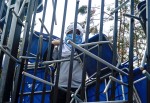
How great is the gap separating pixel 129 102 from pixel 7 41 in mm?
989

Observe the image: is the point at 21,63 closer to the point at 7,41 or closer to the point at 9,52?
the point at 9,52

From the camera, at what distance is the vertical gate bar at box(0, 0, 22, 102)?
156 centimetres

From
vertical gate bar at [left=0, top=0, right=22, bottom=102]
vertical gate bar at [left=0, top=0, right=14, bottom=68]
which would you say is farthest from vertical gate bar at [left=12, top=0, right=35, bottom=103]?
vertical gate bar at [left=0, top=0, right=14, bottom=68]

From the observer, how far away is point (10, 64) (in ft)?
5.28

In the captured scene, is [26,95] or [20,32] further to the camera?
[26,95]

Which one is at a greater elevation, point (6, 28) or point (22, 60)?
point (6, 28)

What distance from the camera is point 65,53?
2781 millimetres

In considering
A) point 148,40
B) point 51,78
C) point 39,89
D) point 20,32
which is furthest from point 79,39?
point 148,40

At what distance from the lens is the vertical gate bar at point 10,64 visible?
156 centimetres

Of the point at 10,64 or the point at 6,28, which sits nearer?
the point at 10,64

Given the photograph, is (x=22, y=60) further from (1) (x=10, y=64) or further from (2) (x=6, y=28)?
(2) (x=6, y=28)

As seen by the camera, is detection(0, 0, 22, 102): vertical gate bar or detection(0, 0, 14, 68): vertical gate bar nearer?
detection(0, 0, 22, 102): vertical gate bar

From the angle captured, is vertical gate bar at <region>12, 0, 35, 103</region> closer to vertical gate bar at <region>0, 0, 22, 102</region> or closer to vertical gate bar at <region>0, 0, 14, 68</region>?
vertical gate bar at <region>0, 0, 22, 102</region>

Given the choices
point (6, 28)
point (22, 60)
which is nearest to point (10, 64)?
point (22, 60)
